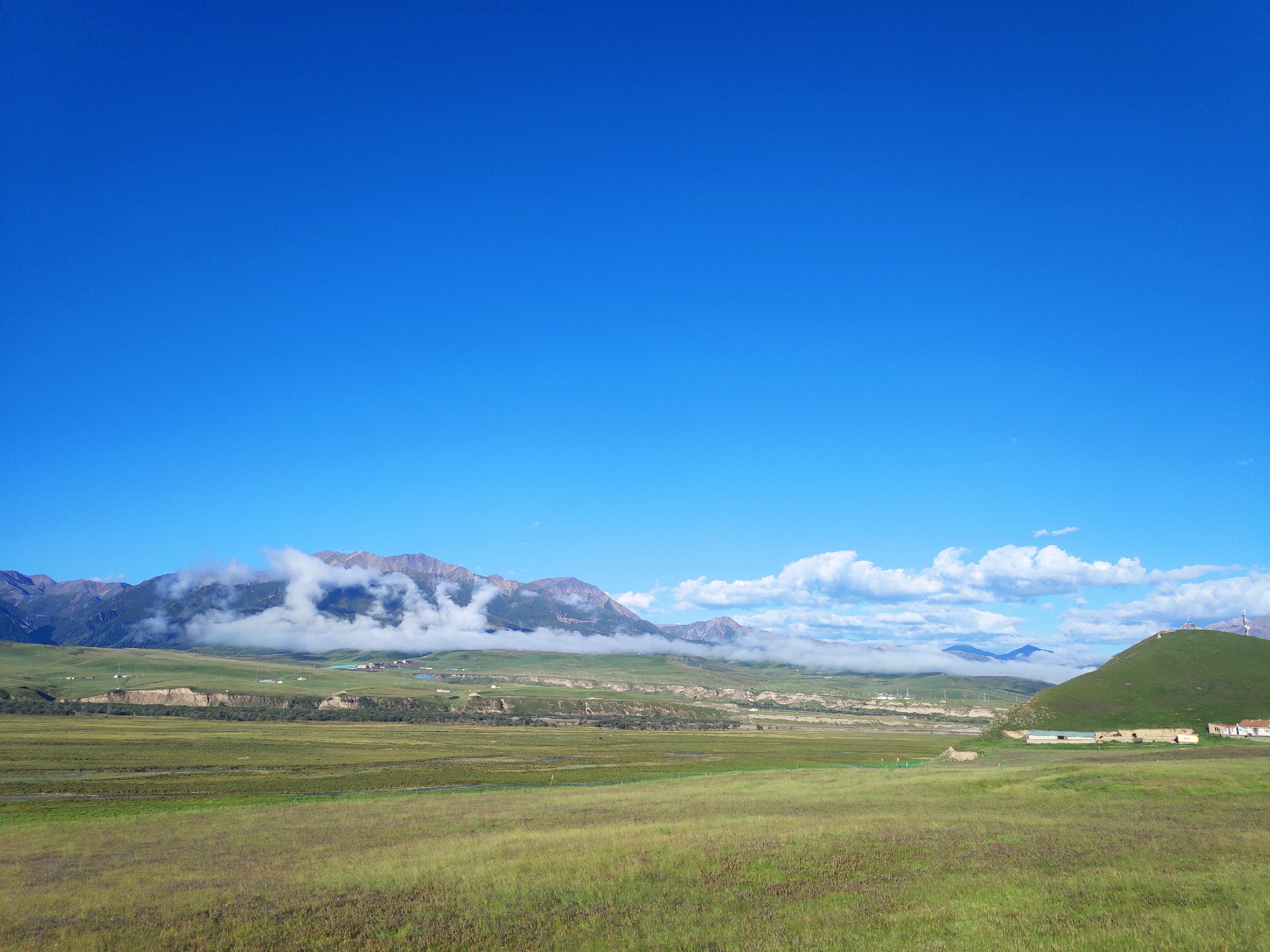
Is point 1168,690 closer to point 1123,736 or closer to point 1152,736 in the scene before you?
point 1152,736

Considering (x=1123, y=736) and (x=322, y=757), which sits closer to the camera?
(x=322, y=757)

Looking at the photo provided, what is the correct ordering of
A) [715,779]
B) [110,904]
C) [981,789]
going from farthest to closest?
[715,779], [981,789], [110,904]

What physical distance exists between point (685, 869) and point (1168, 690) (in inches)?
5215

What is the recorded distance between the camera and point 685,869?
26.3 meters

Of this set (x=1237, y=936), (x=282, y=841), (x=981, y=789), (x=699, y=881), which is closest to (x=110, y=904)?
(x=282, y=841)

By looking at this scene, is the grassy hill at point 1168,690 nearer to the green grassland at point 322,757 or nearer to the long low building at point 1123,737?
the long low building at point 1123,737

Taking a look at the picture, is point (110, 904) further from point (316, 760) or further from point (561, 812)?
point (316, 760)

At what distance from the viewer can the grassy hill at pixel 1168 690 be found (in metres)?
114

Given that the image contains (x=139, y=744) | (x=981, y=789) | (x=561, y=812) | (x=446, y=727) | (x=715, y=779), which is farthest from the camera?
(x=446, y=727)

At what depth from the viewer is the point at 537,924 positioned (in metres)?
20.0

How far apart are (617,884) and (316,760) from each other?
83187mm

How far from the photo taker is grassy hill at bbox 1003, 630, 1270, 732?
114 metres

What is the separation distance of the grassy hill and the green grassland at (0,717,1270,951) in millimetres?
67309

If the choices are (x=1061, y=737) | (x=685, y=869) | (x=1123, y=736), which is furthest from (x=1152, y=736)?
(x=685, y=869)
